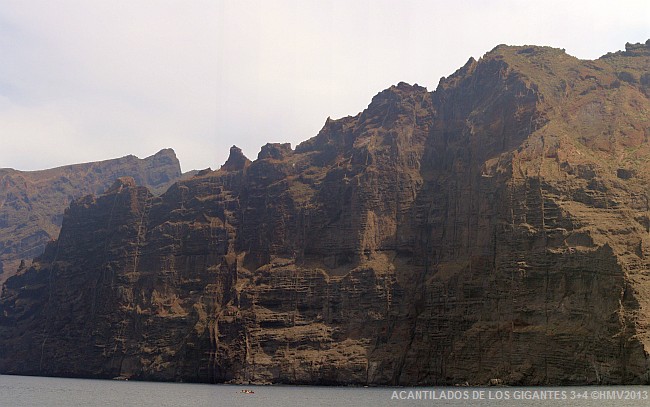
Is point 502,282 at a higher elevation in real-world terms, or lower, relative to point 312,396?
higher

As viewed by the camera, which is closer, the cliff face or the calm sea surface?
the calm sea surface

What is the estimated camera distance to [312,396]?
495 feet

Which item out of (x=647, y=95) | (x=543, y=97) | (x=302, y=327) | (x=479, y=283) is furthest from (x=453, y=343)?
(x=647, y=95)

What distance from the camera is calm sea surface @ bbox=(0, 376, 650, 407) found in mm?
120938

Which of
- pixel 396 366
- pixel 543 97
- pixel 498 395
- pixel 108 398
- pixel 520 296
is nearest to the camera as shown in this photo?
pixel 498 395

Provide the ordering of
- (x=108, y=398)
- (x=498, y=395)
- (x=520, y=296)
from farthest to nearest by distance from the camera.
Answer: (x=520, y=296), (x=108, y=398), (x=498, y=395)

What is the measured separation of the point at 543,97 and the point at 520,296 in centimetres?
4869

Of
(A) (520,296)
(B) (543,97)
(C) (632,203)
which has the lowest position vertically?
(A) (520,296)

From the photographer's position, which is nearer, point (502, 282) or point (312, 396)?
point (312, 396)

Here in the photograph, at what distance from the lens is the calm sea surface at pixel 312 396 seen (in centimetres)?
12094

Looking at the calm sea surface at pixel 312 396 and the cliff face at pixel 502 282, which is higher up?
the cliff face at pixel 502 282

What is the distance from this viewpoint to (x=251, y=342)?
194 m

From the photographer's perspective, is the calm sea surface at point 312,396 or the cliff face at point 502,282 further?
the cliff face at point 502,282

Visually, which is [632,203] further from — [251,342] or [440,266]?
[251,342]
